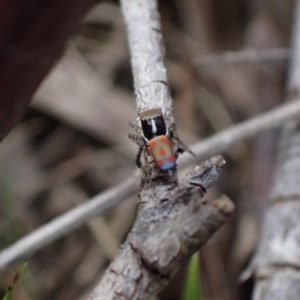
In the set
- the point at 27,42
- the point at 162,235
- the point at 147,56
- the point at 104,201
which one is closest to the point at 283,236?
the point at 104,201

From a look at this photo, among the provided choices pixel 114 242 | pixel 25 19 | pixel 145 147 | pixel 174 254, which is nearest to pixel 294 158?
pixel 114 242

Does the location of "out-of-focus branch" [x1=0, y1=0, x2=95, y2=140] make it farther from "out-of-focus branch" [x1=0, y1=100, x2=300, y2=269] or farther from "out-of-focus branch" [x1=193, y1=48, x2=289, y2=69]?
"out-of-focus branch" [x1=193, y1=48, x2=289, y2=69]

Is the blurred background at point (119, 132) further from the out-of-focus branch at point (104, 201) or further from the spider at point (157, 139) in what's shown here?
the spider at point (157, 139)

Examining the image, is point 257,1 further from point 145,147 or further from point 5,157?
point 145,147

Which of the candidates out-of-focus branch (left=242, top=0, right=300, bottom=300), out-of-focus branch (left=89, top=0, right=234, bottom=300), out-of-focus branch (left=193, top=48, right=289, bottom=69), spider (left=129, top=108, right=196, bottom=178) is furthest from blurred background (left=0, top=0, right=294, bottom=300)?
out-of-focus branch (left=89, top=0, right=234, bottom=300)

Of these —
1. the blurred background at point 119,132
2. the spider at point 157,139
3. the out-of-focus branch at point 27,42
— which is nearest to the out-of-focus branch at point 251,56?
the blurred background at point 119,132

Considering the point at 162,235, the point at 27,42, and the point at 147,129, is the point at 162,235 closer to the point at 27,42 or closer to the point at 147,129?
the point at 147,129
